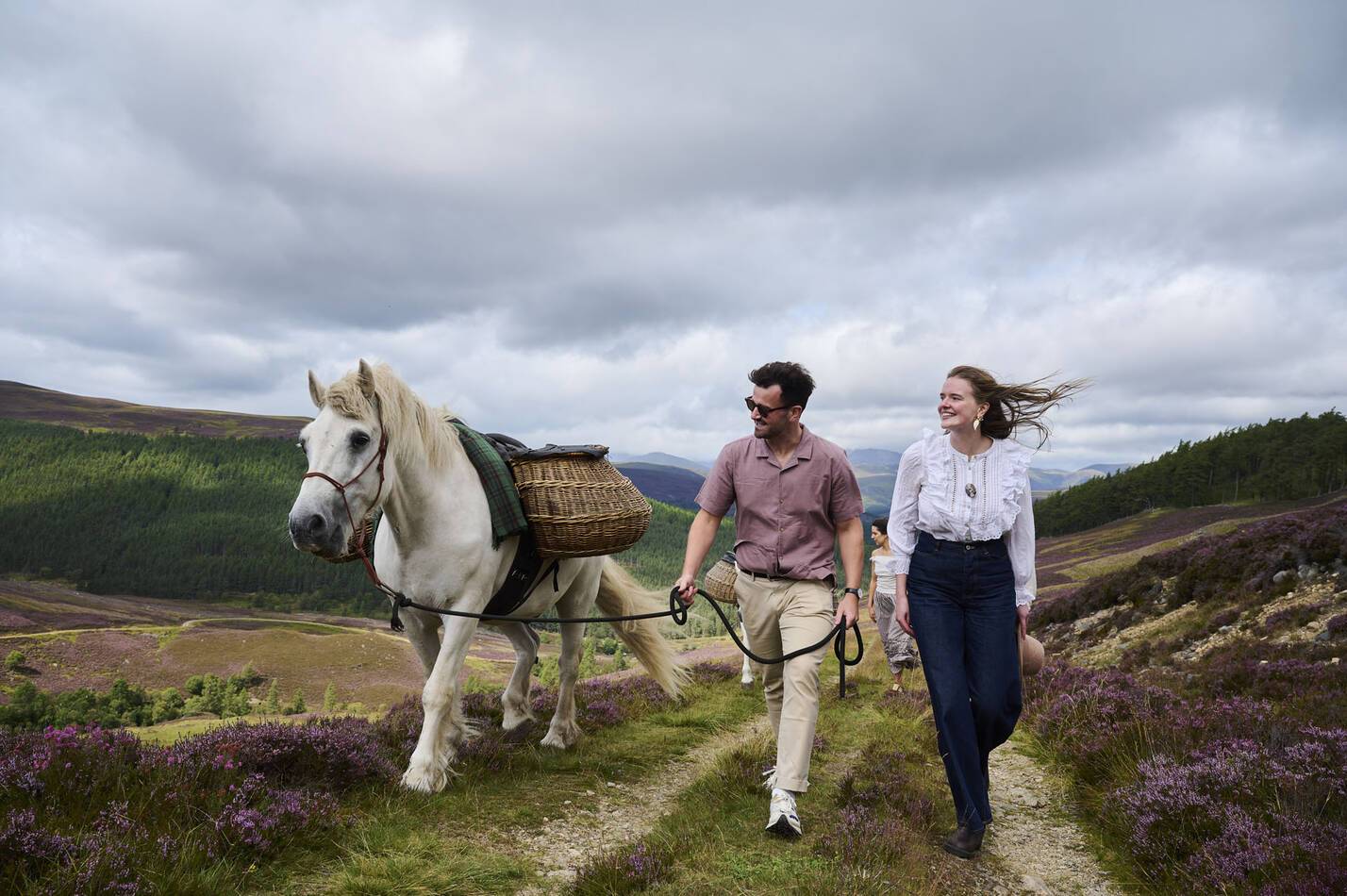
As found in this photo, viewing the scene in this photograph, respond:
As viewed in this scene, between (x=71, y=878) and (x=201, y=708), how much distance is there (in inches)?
1726

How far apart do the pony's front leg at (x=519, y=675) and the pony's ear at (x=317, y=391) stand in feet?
10.2

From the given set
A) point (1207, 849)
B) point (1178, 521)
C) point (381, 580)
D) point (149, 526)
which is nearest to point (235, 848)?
point (381, 580)

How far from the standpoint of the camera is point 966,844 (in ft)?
15.3

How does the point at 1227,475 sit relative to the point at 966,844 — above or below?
above

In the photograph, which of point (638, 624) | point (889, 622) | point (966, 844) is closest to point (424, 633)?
point (638, 624)

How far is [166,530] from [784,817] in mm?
197021

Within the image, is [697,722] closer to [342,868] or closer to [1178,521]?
[342,868]

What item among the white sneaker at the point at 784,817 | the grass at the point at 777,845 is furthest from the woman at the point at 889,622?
the white sneaker at the point at 784,817

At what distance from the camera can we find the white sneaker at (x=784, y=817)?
4.62 m

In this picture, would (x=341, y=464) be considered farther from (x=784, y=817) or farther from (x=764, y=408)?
(x=784, y=817)

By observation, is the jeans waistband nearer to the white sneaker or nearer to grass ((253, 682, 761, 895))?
the white sneaker

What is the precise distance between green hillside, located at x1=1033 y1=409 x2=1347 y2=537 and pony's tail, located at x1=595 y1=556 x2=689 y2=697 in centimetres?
8930

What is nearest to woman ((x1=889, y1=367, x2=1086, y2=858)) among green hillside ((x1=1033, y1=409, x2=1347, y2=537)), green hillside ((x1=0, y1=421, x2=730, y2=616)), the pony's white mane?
the pony's white mane

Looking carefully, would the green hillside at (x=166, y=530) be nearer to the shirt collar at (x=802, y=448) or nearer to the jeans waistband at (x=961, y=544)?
the shirt collar at (x=802, y=448)
